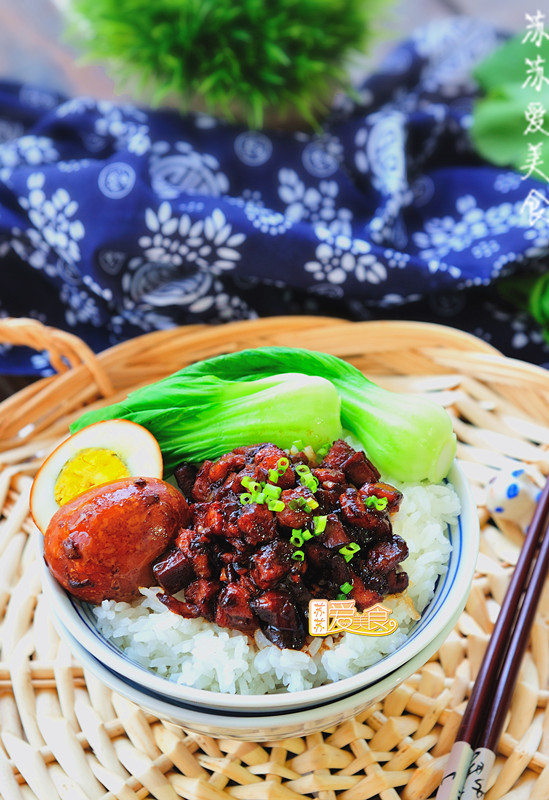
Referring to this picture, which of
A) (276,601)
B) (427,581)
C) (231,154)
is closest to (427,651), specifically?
(427,581)

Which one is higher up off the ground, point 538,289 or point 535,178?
point 535,178

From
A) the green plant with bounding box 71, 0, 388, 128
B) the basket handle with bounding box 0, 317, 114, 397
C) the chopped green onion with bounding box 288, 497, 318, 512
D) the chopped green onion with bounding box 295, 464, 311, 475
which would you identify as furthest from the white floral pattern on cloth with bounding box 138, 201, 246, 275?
the chopped green onion with bounding box 288, 497, 318, 512

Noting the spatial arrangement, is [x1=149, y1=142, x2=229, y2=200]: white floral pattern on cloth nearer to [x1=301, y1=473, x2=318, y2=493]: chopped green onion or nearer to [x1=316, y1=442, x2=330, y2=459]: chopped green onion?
[x1=316, y1=442, x2=330, y2=459]: chopped green onion

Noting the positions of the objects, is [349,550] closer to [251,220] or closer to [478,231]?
[251,220]

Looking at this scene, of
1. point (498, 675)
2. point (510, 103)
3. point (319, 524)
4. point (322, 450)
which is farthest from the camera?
point (510, 103)

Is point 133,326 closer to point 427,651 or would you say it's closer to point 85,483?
point 85,483

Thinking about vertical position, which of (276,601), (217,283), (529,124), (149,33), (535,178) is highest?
(149,33)

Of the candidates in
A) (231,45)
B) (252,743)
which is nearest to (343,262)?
(231,45)

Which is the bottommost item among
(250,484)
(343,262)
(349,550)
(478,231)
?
(349,550)
